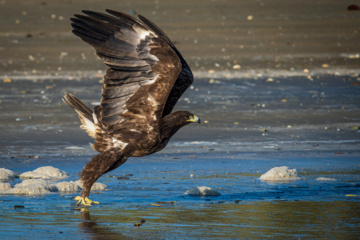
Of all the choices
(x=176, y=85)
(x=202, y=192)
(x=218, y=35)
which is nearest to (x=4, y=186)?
(x=202, y=192)

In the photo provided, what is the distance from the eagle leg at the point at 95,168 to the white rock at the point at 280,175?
5.48ft

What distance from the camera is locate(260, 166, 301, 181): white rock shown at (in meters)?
8.82

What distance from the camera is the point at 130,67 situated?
811cm

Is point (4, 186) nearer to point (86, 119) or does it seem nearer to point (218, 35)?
point (86, 119)

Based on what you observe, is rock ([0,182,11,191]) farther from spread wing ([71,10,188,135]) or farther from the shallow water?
spread wing ([71,10,188,135])

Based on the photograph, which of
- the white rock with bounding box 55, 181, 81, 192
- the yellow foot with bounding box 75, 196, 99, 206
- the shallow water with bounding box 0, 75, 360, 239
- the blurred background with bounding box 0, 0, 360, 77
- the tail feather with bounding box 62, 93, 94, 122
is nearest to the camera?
the shallow water with bounding box 0, 75, 360, 239

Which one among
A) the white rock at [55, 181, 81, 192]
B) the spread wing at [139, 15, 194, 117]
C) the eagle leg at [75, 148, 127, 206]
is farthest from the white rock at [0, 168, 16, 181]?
the spread wing at [139, 15, 194, 117]

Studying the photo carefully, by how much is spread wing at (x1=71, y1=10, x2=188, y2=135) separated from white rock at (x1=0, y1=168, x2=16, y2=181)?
125 cm

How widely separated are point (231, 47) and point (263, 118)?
8.25 m

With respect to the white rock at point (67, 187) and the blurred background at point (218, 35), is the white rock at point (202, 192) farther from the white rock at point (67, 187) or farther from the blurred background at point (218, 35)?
the blurred background at point (218, 35)

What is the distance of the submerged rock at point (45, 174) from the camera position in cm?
874

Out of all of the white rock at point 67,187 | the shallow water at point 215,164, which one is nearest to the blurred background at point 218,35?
the shallow water at point 215,164

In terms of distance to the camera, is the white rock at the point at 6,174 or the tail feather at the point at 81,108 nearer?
the tail feather at the point at 81,108

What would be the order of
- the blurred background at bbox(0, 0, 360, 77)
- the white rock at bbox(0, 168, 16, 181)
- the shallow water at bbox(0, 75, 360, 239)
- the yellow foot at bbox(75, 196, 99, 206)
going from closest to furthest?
1. the shallow water at bbox(0, 75, 360, 239)
2. the yellow foot at bbox(75, 196, 99, 206)
3. the white rock at bbox(0, 168, 16, 181)
4. the blurred background at bbox(0, 0, 360, 77)
